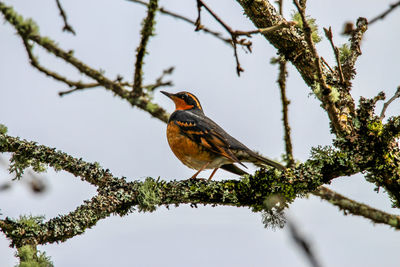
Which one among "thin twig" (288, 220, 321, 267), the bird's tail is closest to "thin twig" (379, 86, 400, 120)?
the bird's tail

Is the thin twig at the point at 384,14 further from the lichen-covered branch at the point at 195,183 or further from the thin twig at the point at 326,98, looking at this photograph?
the lichen-covered branch at the point at 195,183

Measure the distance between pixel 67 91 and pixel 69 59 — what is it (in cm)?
22

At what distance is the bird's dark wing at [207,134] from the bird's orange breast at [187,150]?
2.4 inches

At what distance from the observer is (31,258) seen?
3311 millimetres

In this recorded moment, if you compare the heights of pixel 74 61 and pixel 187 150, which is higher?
pixel 187 150

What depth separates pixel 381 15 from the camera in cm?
230

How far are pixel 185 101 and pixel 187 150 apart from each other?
6.13 feet

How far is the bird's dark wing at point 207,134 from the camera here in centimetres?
556

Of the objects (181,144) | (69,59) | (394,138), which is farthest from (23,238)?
(394,138)

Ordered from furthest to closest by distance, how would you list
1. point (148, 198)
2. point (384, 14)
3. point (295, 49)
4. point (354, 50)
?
point (354, 50)
point (295, 49)
point (148, 198)
point (384, 14)

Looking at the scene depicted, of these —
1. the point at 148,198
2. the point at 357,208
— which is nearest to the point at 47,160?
the point at 148,198

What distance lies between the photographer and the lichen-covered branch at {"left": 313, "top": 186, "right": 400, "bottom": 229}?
3.11 metres

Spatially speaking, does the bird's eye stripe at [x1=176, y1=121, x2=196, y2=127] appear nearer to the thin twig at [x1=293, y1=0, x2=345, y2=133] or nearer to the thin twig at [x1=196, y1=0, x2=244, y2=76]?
the thin twig at [x1=293, y1=0, x2=345, y2=133]

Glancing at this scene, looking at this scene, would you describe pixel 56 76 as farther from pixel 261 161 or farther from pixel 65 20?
pixel 261 161
